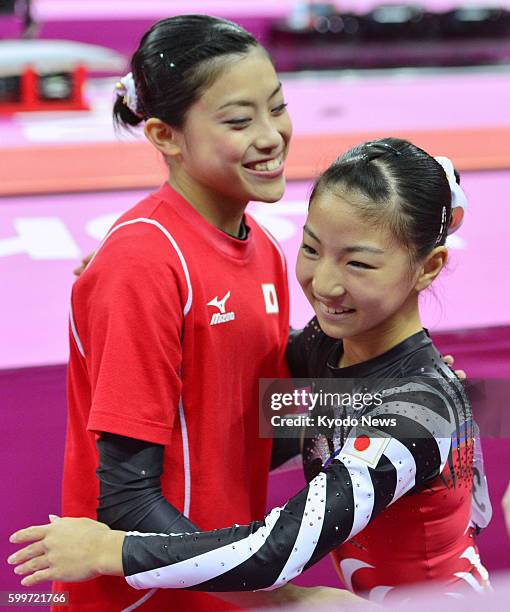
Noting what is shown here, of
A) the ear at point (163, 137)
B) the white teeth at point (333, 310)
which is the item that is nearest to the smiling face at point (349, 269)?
the white teeth at point (333, 310)

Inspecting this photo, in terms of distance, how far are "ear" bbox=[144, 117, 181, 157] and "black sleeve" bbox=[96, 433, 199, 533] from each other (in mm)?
457

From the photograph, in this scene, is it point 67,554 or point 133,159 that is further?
point 133,159

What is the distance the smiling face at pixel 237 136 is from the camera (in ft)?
5.03

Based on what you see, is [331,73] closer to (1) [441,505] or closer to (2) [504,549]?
(2) [504,549]

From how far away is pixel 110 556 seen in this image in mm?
1380

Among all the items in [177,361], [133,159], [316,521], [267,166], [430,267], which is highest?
[267,166]

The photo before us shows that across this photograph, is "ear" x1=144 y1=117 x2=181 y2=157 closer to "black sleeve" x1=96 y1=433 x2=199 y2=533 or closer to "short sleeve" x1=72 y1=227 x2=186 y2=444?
"short sleeve" x1=72 y1=227 x2=186 y2=444

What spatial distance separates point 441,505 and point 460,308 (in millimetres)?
1284

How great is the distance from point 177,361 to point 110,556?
0.92 ft

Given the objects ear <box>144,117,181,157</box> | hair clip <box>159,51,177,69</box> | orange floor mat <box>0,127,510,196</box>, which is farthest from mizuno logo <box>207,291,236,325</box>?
orange floor mat <box>0,127,510,196</box>

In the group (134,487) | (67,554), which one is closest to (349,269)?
(134,487)

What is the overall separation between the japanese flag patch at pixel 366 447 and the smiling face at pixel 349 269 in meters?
0.16

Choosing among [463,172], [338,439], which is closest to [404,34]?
[463,172]
